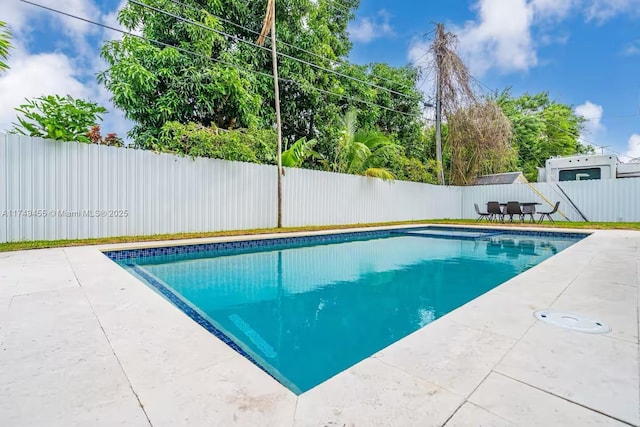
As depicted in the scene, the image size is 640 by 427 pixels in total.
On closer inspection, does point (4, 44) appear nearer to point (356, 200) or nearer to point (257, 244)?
point (257, 244)

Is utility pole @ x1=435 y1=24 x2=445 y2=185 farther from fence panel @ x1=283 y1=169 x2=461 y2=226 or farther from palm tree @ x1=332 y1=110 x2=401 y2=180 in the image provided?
palm tree @ x1=332 y1=110 x2=401 y2=180

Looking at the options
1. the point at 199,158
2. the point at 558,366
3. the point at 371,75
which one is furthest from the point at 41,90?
the point at 371,75

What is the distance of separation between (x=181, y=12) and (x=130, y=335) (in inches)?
419

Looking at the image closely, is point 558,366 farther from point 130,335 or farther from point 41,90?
point 41,90

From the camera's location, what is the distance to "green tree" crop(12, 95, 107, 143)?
17.7ft

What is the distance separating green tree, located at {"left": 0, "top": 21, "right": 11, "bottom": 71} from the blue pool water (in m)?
3.35

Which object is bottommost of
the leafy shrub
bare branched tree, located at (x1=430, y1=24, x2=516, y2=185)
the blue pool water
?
the blue pool water

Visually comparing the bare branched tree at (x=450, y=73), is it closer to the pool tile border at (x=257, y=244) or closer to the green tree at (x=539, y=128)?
the green tree at (x=539, y=128)

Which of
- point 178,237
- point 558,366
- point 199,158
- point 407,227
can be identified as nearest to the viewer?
point 558,366

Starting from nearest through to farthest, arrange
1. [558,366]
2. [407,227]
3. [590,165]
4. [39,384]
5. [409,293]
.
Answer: [39,384] → [558,366] → [409,293] → [407,227] → [590,165]

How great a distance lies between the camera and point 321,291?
3.75 meters

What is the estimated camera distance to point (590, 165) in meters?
13.6

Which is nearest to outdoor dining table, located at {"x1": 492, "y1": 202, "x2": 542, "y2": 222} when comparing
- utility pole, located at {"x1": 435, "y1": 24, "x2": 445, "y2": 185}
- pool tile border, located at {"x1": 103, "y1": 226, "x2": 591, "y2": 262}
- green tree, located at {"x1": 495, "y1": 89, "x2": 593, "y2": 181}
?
pool tile border, located at {"x1": 103, "y1": 226, "x2": 591, "y2": 262}

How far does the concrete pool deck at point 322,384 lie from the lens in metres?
1.15
